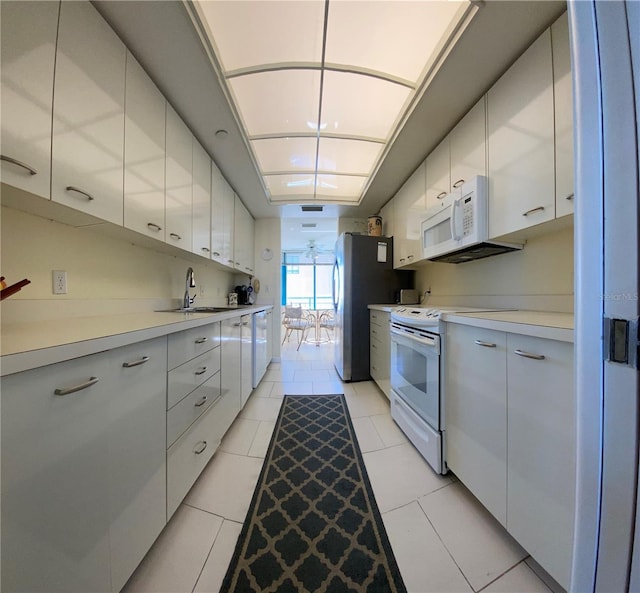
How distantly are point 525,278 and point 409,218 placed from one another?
4.04ft

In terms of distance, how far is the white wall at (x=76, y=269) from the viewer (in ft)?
3.09

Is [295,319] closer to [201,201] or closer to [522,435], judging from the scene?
[201,201]

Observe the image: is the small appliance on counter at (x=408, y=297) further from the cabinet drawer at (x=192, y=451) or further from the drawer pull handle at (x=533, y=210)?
the cabinet drawer at (x=192, y=451)

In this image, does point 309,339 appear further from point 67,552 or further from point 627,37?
point 627,37

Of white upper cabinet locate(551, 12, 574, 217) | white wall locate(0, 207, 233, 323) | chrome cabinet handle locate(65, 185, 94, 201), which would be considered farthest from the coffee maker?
white upper cabinet locate(551, 12, 574, 217)

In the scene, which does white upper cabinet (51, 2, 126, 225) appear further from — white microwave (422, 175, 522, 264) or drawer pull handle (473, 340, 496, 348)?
white microwave (422, 175, 522, 264)

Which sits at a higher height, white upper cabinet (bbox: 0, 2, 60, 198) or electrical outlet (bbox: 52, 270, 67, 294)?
white upper cabinet (bbox: 0, 2, 60, 198)

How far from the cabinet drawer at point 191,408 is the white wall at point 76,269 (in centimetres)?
72

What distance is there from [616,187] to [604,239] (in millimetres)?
80

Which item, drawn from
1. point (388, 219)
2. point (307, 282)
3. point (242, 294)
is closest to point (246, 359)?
point (242, 294)

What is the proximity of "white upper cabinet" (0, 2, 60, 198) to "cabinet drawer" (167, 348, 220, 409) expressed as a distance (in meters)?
0.80

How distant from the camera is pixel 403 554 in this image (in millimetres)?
895

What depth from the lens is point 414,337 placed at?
4.97 feet

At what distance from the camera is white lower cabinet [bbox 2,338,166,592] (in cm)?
46
